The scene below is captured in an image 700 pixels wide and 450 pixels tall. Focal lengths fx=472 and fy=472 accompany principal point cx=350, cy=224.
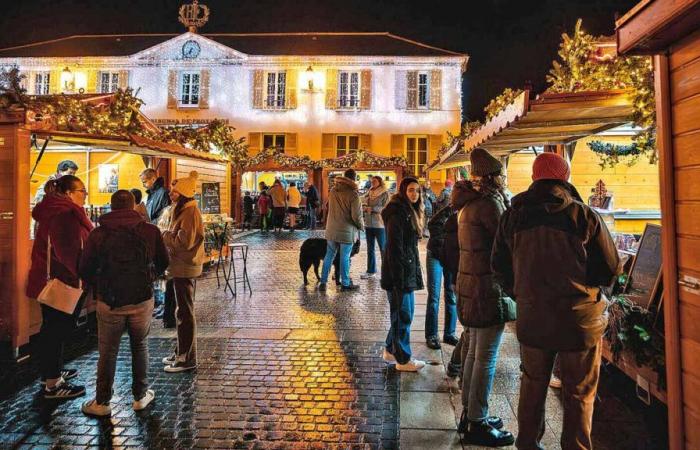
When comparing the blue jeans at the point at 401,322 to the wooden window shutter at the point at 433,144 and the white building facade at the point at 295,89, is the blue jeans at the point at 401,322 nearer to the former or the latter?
the white building facade at the point at 295,89

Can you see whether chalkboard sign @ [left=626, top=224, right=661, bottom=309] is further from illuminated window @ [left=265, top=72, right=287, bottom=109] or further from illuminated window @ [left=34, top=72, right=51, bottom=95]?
illuminated window @ [left=34, top=72, right=51, bottom=95]

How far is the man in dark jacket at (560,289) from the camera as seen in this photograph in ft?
8.00

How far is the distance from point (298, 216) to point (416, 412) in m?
16.4

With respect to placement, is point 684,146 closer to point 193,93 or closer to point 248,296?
point 248,296

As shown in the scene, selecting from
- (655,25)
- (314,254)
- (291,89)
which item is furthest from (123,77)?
(655,25)

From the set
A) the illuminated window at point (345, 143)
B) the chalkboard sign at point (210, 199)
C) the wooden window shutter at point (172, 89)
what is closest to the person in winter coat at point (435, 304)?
the chalkboard sign at point (210, 199)

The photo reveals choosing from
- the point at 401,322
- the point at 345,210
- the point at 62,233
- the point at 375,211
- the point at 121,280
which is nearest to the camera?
the point at 121,280

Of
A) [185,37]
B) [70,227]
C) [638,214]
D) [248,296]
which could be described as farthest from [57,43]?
[638,214]

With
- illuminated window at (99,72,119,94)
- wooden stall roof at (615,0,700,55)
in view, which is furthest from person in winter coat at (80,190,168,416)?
illuminated window at (99,72,119,94)

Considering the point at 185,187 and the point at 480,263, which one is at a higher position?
the point at 185,187

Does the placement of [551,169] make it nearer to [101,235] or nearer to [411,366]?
[411,366]

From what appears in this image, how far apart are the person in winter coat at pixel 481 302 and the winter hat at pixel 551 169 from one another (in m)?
0.54

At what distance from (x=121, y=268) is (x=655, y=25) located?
368cm

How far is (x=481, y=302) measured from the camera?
309cm
